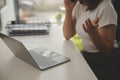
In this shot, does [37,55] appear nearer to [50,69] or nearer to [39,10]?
[50,69]

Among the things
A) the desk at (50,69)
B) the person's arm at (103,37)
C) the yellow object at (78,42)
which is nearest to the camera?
the desk at (50,69)

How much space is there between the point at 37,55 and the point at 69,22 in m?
0.49

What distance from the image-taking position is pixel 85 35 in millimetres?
1374

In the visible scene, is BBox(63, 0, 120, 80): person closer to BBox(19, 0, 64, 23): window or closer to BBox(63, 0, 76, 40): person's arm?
BBox(63, 0, 76, 40): person's arm

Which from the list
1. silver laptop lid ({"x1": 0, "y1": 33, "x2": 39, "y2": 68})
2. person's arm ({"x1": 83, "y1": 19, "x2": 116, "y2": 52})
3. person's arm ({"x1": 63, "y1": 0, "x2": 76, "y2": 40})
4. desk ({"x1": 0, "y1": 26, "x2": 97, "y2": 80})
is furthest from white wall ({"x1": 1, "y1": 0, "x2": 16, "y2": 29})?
person's arm ({"x1": 83, "y1": 19, "x2": 116, "y2": 52})

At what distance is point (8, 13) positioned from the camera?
76.7 inches

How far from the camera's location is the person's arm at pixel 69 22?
4.78ft

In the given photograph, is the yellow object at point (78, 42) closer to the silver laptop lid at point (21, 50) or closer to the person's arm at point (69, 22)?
the person's arm at point (69, 22)

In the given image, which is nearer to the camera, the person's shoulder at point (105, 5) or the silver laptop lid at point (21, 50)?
the silver laptop lid at point (21, 50)

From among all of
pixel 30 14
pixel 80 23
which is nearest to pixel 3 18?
pixel 30 14

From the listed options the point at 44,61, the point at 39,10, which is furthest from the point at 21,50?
the point at 39,10

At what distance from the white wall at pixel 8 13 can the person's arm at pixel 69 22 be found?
0.60 meters

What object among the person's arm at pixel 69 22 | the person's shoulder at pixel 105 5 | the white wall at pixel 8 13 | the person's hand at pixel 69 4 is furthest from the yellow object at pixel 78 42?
the white wall at pixel 8 13

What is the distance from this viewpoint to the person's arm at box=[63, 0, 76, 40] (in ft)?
4.78
